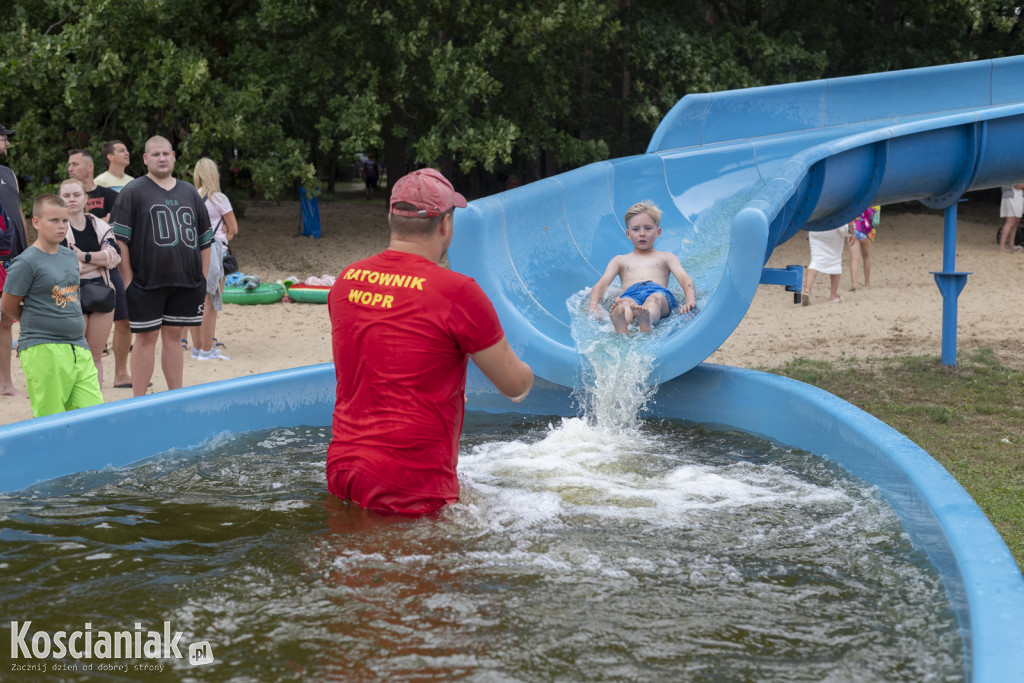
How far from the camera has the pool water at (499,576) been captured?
8.34 ft

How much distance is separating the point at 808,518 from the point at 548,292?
326 cm

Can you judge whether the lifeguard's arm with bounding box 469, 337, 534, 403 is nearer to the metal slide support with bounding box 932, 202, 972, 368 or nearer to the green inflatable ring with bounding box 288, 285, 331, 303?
the metal slide support with bounding box 932, 202, 972, 368

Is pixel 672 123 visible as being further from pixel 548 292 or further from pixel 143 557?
pixel 143 557

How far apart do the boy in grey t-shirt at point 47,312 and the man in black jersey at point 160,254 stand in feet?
2.73

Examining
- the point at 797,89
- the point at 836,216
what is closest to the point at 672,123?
the point at 797,89

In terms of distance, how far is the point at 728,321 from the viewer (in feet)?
17.6

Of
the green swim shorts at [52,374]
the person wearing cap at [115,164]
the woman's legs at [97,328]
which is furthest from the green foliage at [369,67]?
the green swim shorts at [52,374]

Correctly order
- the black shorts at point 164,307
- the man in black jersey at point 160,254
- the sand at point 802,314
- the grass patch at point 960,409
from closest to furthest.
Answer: the grass patch at point 960,409 < the man in black jersey at point 160,254 < the black shorts at point 164,307 < the sand at point 802,314

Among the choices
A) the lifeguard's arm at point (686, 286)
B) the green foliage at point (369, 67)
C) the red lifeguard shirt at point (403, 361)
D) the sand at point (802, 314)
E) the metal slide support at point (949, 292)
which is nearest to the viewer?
the red lifeguard shirt at point (403, 361)

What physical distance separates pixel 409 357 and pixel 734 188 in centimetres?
577

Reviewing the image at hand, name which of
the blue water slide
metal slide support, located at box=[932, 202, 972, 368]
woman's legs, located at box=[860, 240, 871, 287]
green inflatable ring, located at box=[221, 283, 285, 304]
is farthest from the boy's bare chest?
woman's legs, located at box=[860, 240, 871, 287]

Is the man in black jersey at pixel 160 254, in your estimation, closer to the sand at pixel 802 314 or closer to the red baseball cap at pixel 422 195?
the sand at pixel 802 314

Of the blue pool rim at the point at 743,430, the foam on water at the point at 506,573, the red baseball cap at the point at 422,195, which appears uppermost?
the red baseball cap at the point at 422,195

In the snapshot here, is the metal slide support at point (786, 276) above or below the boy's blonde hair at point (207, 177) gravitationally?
below
